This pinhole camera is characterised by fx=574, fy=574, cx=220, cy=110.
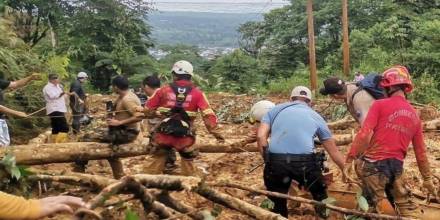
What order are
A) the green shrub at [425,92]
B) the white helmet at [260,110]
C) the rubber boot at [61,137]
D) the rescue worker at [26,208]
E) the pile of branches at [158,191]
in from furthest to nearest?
the green shrub at [425,92] → the rubber boot at [61,137] → the white helmet at [260,110] → the pile of branches at [158,191] → the rescue worker at [26,208]

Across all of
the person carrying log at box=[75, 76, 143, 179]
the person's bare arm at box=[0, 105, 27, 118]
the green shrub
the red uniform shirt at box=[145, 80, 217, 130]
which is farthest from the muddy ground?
the green shrub

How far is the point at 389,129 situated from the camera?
4.77 meters

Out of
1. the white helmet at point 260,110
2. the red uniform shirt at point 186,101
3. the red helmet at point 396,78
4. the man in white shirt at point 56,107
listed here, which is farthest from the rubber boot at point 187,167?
the man in white shirt at point 56,107

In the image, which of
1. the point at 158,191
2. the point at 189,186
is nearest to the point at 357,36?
the point at 158,191

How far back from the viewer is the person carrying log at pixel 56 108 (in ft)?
30.7

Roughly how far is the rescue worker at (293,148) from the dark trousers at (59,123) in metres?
5.13

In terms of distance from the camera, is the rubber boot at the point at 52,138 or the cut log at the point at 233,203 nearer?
the cut log at the point at 233,203

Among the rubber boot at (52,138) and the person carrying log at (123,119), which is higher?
the person carrying log at (123,119)

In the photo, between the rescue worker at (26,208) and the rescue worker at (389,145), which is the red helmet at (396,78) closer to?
the rescue worker at (389,145)

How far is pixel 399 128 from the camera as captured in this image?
4.75 meters

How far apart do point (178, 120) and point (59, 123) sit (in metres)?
3.84

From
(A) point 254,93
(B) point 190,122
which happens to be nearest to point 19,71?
(B) point 190,122

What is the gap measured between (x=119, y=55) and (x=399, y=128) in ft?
71.7

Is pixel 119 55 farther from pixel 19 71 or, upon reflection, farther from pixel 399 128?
pixel 399 128
